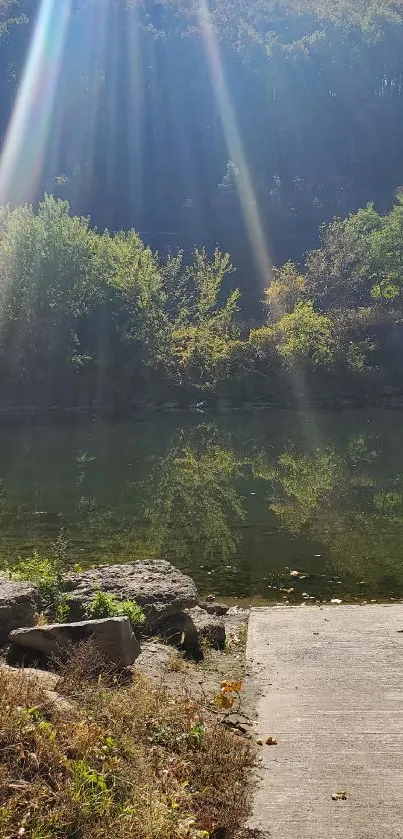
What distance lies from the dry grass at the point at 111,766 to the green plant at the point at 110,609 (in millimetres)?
1773

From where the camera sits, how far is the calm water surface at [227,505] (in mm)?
13984

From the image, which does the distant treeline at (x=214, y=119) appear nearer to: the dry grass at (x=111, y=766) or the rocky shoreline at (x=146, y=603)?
the rocky shoreline at (x=146, y=603)

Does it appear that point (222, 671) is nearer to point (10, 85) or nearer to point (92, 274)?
point (92, 274)

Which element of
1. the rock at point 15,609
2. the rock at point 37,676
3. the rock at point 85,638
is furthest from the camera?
the rock at point 15,609

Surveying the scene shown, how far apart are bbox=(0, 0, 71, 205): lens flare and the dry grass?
101827 mm

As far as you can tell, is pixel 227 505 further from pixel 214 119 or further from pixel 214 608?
pixel 214 119

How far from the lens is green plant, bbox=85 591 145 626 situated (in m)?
8.12

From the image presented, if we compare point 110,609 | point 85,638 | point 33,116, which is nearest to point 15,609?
point 110,609

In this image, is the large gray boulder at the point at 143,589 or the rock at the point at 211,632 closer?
the large gray boulder at the point at 143,589

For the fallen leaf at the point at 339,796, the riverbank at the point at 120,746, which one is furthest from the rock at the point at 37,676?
the fallen leaf at the point at 339,796

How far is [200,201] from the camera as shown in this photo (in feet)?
325

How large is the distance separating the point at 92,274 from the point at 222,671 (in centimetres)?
5112

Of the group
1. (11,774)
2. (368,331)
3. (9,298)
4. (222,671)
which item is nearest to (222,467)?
(222,671)

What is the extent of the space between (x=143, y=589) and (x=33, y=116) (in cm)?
11538
